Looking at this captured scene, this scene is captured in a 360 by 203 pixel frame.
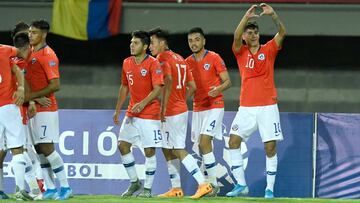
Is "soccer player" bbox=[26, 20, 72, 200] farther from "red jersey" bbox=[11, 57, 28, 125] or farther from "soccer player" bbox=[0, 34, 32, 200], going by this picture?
"soccer player" bbox=[0, 34, 32, 200]

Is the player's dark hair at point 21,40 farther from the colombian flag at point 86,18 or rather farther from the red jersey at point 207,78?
the colombian flag at point 86,18

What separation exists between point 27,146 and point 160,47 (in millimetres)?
2130

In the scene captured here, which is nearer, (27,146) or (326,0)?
(27,146)

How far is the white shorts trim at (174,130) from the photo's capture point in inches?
500

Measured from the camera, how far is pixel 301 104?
17703 mm

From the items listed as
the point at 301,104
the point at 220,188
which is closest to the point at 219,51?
the point at 301,104

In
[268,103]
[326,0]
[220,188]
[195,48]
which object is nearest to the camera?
[268,103]

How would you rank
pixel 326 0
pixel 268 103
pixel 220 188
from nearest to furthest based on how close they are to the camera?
pixel 268 103
pixel 220 188
pixel 326 0

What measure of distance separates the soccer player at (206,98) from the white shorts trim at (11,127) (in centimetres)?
296

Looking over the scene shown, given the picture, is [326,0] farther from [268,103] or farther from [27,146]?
[27,146]

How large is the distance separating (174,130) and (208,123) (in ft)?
1.91

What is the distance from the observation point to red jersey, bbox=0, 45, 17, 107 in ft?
36.0

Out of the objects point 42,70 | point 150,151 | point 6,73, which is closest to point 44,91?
point 42,70

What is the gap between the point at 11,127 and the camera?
10898 millimetres
